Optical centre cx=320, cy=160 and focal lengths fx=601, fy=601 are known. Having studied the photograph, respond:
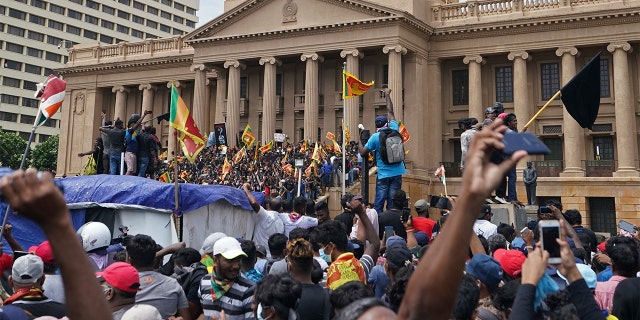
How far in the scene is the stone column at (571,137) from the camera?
1399 inches

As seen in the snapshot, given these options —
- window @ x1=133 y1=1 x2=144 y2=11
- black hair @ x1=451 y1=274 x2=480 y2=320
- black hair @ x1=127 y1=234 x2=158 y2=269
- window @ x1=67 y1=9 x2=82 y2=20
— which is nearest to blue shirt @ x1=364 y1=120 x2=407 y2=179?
black hair @ x1=127 y1=234 x2=158 y2=269

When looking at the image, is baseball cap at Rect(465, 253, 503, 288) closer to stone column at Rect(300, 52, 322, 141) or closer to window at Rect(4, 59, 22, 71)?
stone column at Rect(300, 52, 322, 141)

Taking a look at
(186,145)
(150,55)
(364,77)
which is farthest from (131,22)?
(186,145)

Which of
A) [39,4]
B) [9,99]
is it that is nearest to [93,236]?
[9,99]

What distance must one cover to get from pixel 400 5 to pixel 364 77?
5.43 m

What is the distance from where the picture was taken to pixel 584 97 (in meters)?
8.12

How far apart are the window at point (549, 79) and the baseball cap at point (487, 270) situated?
36.5 meters

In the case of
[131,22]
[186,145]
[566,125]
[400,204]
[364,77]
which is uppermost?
[131,22]

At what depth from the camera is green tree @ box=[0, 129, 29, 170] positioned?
71.4m

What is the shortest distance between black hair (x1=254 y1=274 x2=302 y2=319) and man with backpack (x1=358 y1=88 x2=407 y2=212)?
23.8 feet

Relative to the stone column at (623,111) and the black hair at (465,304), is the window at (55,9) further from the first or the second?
the black hair at (465,304)

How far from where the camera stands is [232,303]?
510cm

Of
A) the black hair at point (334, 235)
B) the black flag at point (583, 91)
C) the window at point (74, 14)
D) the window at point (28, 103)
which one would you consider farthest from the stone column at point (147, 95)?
the black hair at point (334, 235)

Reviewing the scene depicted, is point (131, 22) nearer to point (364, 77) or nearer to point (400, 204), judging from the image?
point (364, 77)
